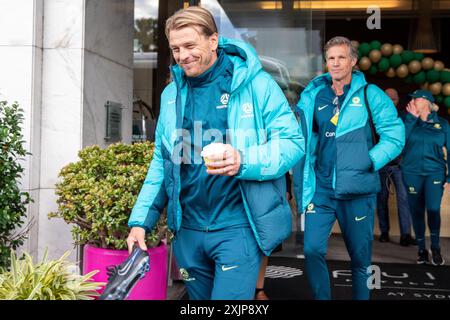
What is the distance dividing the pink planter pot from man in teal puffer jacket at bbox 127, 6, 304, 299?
1116 millimetres

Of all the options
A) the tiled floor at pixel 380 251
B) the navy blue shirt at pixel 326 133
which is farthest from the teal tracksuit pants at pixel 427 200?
the navy blue shirt at pixel 326 133

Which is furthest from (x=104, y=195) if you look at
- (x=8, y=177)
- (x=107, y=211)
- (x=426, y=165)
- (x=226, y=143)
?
(x=426, y=165)

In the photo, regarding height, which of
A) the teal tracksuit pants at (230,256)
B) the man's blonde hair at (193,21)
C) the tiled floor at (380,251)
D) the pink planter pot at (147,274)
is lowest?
the tiled floor at (380,251)

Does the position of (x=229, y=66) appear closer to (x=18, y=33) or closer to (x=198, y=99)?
(x=198, y=99)

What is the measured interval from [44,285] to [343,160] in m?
2.24

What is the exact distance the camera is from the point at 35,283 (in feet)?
9.14

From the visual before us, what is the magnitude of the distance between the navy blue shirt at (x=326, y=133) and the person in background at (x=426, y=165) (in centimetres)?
296

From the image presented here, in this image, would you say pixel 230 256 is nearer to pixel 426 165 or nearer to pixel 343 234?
pixel 343 234

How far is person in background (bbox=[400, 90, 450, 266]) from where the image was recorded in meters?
6.90

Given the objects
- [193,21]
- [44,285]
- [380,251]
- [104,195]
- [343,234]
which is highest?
[193,21]

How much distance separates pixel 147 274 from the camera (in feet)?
12.1

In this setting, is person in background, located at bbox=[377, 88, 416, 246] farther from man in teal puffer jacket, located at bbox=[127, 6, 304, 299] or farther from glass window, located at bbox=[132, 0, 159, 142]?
man in teal puffer jacket, located at bbox=[127, 6, 304, 299]

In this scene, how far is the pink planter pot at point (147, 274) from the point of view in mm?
3660

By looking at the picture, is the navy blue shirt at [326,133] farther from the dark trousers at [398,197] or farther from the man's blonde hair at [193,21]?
the dark trousers at [398,197]
